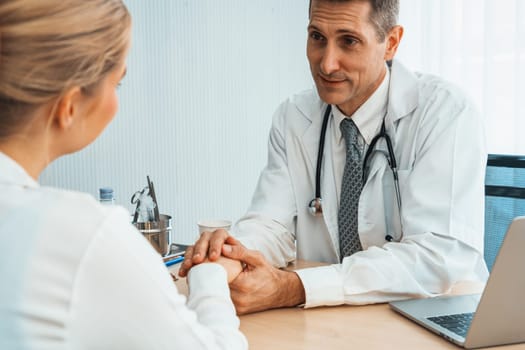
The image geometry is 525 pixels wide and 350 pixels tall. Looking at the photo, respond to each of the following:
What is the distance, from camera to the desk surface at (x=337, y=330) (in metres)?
1.01

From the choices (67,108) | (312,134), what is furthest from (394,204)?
(67,108)

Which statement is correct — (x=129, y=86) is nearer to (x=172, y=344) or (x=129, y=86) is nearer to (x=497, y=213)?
(x=497, y=213)

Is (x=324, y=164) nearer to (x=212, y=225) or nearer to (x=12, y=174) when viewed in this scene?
(x=212, y=225)

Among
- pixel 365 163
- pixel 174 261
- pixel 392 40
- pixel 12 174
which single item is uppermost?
pixel 392 40

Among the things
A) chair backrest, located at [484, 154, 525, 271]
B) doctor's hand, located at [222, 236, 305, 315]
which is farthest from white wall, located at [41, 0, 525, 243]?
doctor's hand, located at [222, 236, 305, 315]

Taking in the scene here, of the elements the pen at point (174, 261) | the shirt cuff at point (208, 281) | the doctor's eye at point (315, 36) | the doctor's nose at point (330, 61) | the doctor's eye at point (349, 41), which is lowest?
the pen at point (174, 261)

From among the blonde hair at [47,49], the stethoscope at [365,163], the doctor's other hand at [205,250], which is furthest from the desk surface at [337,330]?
the blonde hair at [47,49]

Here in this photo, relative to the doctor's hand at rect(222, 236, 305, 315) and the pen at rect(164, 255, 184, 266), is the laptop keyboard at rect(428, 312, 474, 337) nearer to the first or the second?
the doctor's hand at rect(222, 236, 305, 315)

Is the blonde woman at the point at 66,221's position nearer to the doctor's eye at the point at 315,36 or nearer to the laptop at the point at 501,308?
the laptop at the point at 501,308

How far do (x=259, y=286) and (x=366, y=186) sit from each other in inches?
20.5

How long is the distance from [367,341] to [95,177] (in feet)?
5.52

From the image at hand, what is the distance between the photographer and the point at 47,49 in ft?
2.27

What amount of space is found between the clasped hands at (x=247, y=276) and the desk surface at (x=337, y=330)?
0.02 m

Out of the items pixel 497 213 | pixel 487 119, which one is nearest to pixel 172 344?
pixel 497 213
